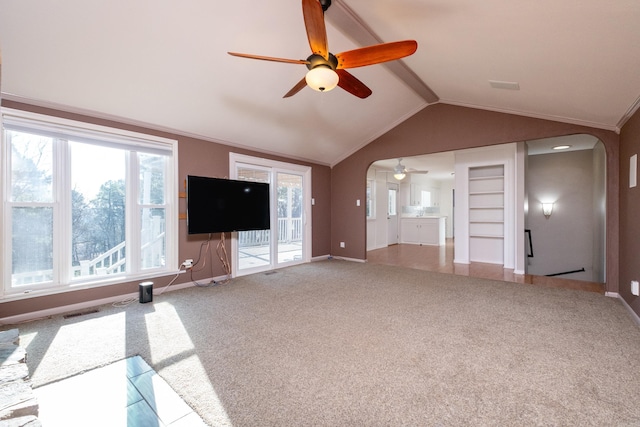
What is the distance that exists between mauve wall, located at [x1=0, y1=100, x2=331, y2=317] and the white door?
3437mm

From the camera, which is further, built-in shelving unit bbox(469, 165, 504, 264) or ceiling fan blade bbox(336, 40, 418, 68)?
built-in shelving unit bbox(469, 165, 504, 264)

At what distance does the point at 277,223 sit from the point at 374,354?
3662 millimetres

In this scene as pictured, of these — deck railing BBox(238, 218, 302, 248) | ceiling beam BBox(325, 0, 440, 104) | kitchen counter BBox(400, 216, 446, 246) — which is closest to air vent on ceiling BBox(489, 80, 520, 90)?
ceiling beam BBox(325, 0, 440, 104)

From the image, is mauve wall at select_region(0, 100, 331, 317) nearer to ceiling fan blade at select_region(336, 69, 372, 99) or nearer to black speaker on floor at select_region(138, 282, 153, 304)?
black speaker on floor at select_region(138, 282, 153, 304)

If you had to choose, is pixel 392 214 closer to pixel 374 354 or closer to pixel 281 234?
pixel 281 234

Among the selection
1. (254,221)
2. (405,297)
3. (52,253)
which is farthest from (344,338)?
(52,253)

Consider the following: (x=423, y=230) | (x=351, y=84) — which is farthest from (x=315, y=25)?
(x=423, y=230)

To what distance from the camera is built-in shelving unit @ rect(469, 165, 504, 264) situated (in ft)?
18.9

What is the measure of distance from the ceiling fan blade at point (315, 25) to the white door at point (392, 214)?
290 inches

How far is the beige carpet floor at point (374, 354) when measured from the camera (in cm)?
155

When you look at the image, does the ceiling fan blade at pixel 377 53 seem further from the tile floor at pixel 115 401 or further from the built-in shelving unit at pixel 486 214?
the built-in shelving unit at pixel 486 214

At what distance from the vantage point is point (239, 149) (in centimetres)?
486

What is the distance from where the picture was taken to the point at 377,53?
212 cm

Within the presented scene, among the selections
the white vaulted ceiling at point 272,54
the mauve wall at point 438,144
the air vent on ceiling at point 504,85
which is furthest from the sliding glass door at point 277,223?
the air vent on ceiling at point 504,85
